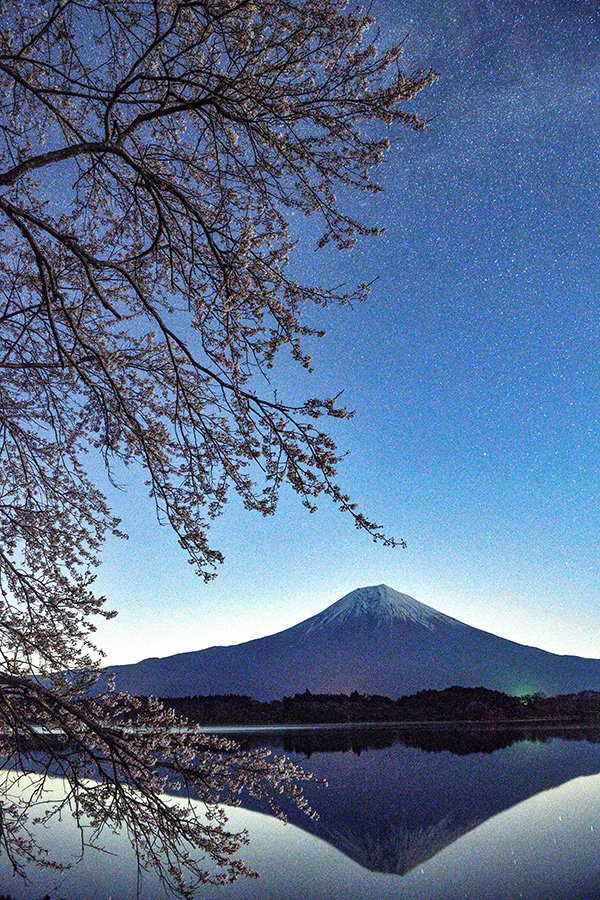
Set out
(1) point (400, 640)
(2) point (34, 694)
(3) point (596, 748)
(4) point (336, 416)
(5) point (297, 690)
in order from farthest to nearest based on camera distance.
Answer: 1. (1) point (400, 640)
2. (5) point (297, 690)
3. (3) point (596, 748)
4. (2) point (34, 694)
5. (4) point (336, 416)

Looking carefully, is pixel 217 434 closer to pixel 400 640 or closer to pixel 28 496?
pixel 28 496

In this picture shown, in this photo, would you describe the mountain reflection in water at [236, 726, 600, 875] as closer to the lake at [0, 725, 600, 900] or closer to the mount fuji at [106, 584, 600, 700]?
the lake at [0, 725, 600, 900]

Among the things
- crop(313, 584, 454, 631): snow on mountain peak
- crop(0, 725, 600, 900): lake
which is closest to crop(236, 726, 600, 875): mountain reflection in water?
crop(0, 725, 600, 900): lake

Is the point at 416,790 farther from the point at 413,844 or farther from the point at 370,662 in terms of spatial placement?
the point at 370,662

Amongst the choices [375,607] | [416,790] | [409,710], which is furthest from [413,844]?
[375,607]

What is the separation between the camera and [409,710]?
60.5 meters

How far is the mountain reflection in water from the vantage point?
12289 millimetres

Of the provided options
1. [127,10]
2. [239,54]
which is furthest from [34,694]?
[127,10]

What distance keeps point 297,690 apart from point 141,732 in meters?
150

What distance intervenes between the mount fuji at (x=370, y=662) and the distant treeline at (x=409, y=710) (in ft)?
271

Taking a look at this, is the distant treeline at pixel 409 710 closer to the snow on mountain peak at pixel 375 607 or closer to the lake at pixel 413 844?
the lake at pixel 413 844

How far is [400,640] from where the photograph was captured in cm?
17862

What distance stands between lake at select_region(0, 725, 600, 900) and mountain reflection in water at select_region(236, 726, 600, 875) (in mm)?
40

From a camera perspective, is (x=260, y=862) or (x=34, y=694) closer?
(x=34, y=694)
